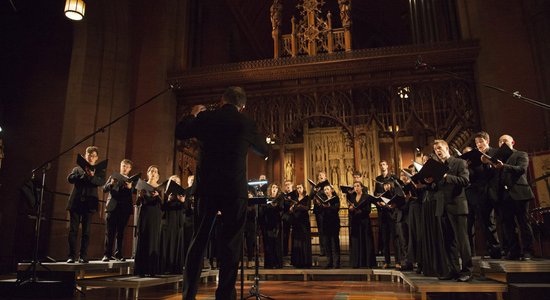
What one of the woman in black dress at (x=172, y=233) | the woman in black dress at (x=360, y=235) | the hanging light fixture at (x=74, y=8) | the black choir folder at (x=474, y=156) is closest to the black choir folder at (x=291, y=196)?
the woman in black dress at (x=360, y=235)

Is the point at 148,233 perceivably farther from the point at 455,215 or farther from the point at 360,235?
the point at 455,215

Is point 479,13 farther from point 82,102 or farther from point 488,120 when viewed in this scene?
point 82,102

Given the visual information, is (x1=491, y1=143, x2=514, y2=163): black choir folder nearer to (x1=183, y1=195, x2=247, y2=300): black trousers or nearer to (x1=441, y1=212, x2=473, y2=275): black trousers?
(x1=441, y1=212, x2=473, y2=275): black trousers

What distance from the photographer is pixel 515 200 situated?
15.4 ft

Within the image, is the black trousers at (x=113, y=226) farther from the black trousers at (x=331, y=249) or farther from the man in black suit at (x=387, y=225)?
the man in black suit at (x=387, y=225)

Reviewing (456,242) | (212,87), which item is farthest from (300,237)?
(212,87)

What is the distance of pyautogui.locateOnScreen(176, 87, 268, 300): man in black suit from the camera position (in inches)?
98.0

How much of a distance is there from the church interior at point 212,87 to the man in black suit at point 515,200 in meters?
2.51

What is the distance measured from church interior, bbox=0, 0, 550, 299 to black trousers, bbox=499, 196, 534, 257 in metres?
2.48

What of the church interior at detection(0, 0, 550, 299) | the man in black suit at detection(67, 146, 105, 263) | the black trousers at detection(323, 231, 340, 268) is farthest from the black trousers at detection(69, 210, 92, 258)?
the black trousers at detection(323, 231, 340, 268)

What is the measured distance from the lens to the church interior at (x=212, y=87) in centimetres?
797

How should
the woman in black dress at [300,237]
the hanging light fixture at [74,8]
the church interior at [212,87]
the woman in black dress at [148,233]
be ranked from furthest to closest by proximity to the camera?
the church interior at [212,87]
the woman in black dress at [300,237]
the hanging light fixture at [74,8]
the woman in black dress at [148,233]

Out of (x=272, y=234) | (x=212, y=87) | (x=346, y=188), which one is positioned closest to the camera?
(x=346, y=188)

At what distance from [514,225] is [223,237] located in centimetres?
389
